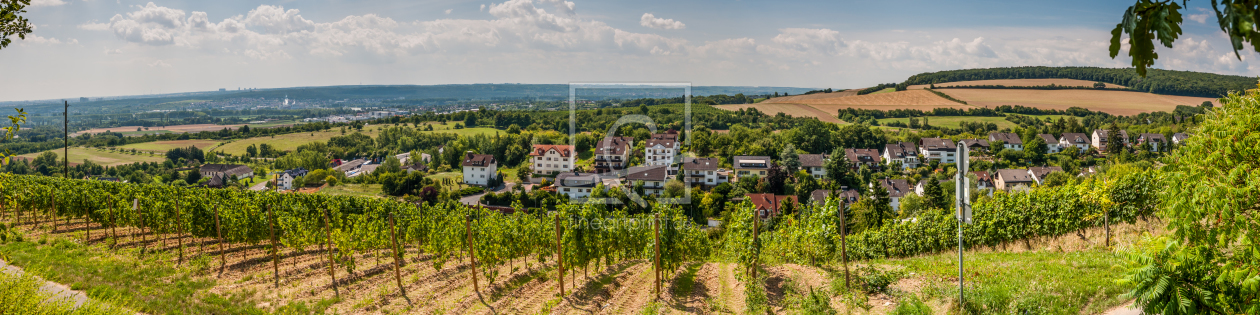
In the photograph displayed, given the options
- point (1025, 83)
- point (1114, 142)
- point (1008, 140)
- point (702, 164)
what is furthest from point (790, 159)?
point (1025, 83)

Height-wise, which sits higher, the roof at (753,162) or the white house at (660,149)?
the white house at (660,149)

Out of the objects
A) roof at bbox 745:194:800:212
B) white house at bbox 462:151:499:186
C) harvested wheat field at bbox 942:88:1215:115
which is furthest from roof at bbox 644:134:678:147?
harvested wheat field at bbox 942:88:1215:115

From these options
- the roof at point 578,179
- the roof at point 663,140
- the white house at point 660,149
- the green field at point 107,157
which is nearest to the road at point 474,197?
the roof at point 578,179

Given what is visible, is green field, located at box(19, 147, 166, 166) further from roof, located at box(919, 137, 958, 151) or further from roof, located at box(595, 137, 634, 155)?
roof, located at box(919, 137, 958, 151)

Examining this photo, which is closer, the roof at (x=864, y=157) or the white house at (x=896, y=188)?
the white house at (x=896, y=188)

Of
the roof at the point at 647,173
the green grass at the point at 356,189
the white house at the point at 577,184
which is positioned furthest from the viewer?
the green grass at the point at 356,189

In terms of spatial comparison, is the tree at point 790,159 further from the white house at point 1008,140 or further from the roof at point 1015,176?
the white house at point 1008,140

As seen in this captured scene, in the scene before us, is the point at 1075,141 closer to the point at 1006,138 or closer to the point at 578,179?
the point at 1006,138
